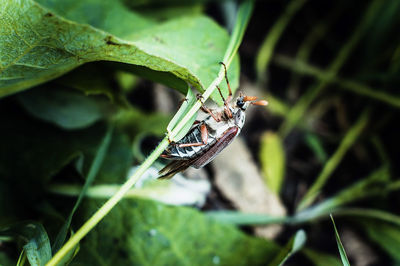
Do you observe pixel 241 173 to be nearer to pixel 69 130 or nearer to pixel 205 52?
pixel 205 52

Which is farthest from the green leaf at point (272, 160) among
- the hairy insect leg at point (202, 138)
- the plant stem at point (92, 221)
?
the plant stem at point (92, 221)

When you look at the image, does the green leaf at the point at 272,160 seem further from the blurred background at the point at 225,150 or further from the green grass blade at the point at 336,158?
the green grass blade at the point at 336,158

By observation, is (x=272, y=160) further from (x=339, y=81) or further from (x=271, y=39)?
(x=271, y=39)

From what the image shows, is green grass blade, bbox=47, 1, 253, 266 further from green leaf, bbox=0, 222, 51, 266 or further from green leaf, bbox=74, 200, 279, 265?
green leaf, bbox=74, 200, 279, 265

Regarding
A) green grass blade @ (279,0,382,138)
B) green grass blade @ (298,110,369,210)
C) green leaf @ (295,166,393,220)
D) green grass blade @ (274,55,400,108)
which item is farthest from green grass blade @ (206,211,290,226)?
green grass blade @ (274,55,400,108)

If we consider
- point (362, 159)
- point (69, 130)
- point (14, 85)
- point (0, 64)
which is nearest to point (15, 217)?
point (69, 130)

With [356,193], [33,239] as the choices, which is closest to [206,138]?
[33,239]
